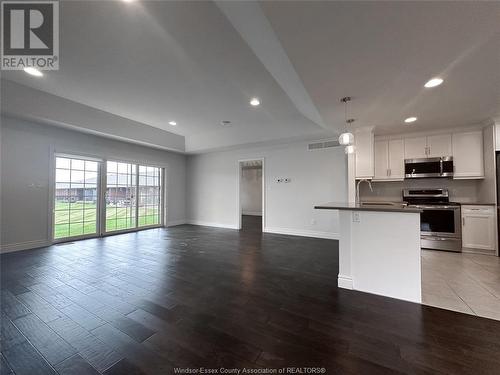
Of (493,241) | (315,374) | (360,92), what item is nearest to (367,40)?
(360,92)

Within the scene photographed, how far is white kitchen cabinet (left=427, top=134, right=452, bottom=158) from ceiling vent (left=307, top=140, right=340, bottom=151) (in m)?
1.87

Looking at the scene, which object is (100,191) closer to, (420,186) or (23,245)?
(23,245)

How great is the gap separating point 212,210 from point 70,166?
4.06 meters

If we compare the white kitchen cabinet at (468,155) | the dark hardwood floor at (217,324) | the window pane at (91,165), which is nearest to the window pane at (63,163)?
the window pane at (91,165)

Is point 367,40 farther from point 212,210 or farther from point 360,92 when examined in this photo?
point 212,210

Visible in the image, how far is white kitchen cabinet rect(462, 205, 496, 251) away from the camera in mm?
3830

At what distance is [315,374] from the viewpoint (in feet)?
4.48

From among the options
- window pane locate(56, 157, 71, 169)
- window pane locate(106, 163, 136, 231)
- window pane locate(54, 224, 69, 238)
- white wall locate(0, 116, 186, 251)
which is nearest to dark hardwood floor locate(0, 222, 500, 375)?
white wall locate(0, 116, 186, 251)

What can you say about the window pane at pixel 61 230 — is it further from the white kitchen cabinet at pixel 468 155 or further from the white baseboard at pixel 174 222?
the white kitchen cabinet at pixel 468 155

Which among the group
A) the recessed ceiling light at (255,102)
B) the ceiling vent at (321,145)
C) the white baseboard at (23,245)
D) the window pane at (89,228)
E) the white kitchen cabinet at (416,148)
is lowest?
the white baseboard at (23,245)

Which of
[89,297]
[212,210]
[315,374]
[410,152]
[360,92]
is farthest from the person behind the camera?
[212,210]

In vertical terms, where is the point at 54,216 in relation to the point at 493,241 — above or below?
above

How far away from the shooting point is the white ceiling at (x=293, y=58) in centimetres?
160

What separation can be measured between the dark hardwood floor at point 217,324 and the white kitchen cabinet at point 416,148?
133 inches
